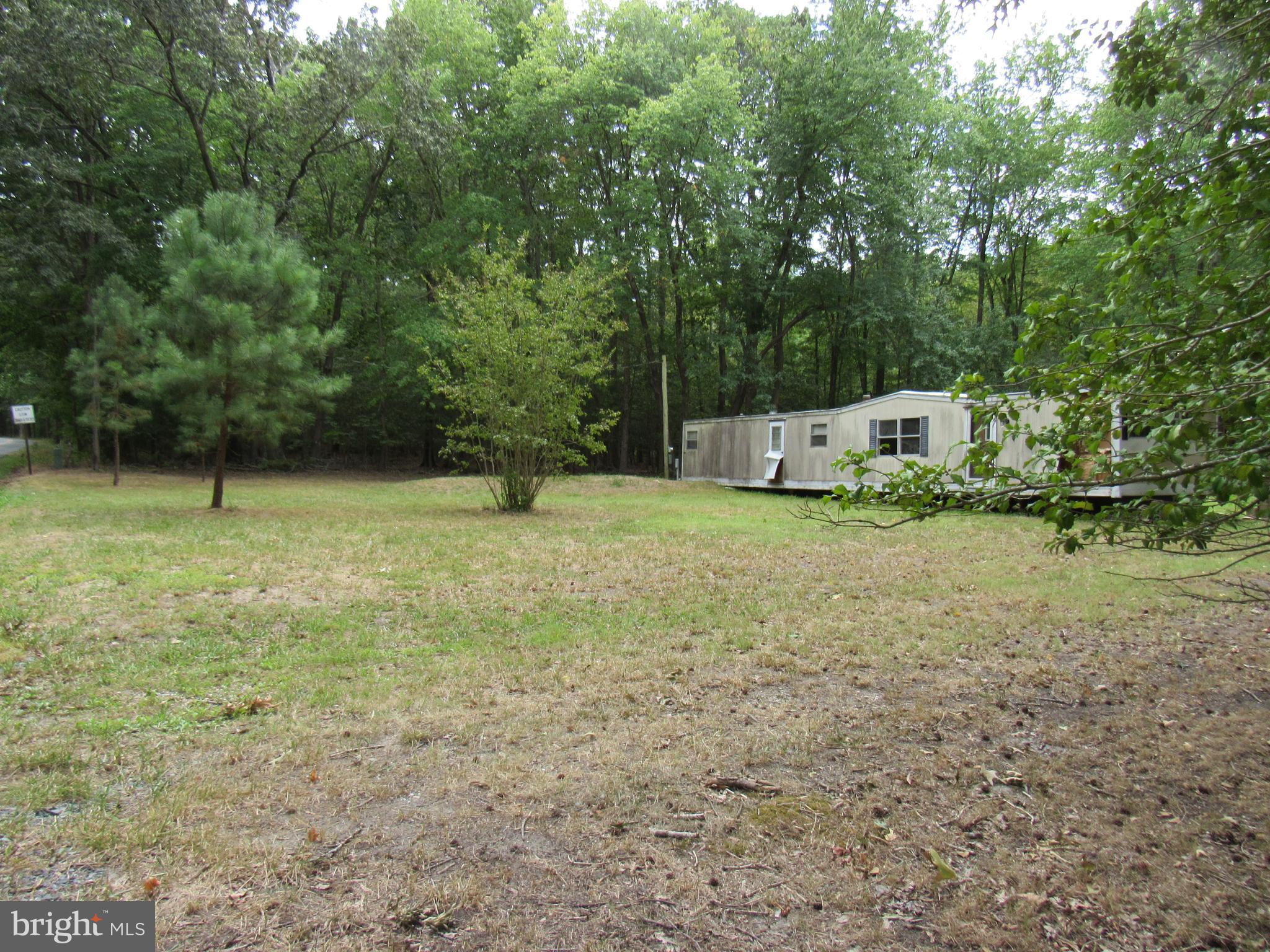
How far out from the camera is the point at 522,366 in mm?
11312

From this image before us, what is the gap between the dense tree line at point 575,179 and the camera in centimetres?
1764

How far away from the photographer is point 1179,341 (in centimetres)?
203

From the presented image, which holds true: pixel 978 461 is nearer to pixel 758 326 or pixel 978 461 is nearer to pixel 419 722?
pixel 419 722

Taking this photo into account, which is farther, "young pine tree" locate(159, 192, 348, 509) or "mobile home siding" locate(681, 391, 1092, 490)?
"mobile home siding" locate(681, 391, 1092, 490)

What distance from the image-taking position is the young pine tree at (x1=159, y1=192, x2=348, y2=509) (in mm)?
10109

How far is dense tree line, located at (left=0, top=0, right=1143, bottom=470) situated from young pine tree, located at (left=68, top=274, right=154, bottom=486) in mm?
308

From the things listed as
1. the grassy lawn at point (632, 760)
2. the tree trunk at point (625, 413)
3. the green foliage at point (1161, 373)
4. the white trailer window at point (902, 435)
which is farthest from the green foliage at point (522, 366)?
the tree trunk at point (625, 413)

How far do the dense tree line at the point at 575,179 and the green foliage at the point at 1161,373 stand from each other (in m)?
16.8

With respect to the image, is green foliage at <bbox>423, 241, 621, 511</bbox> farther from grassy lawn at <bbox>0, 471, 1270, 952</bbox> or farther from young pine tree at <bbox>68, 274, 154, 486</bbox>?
young pine tree at <bbox>68, 274, 154, 486</bbox>

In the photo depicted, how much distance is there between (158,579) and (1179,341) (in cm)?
684

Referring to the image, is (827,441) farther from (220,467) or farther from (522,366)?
(220,467)

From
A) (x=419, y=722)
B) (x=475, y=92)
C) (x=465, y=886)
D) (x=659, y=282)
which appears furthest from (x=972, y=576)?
(x=475, y=92)

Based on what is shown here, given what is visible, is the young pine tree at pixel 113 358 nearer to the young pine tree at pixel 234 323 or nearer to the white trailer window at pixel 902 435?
the young pine tree at pixel 234 323

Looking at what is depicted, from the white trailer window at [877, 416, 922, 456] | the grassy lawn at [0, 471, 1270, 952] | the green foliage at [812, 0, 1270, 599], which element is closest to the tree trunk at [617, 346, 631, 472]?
the white trailer window at [877, 416, 922, 456]
